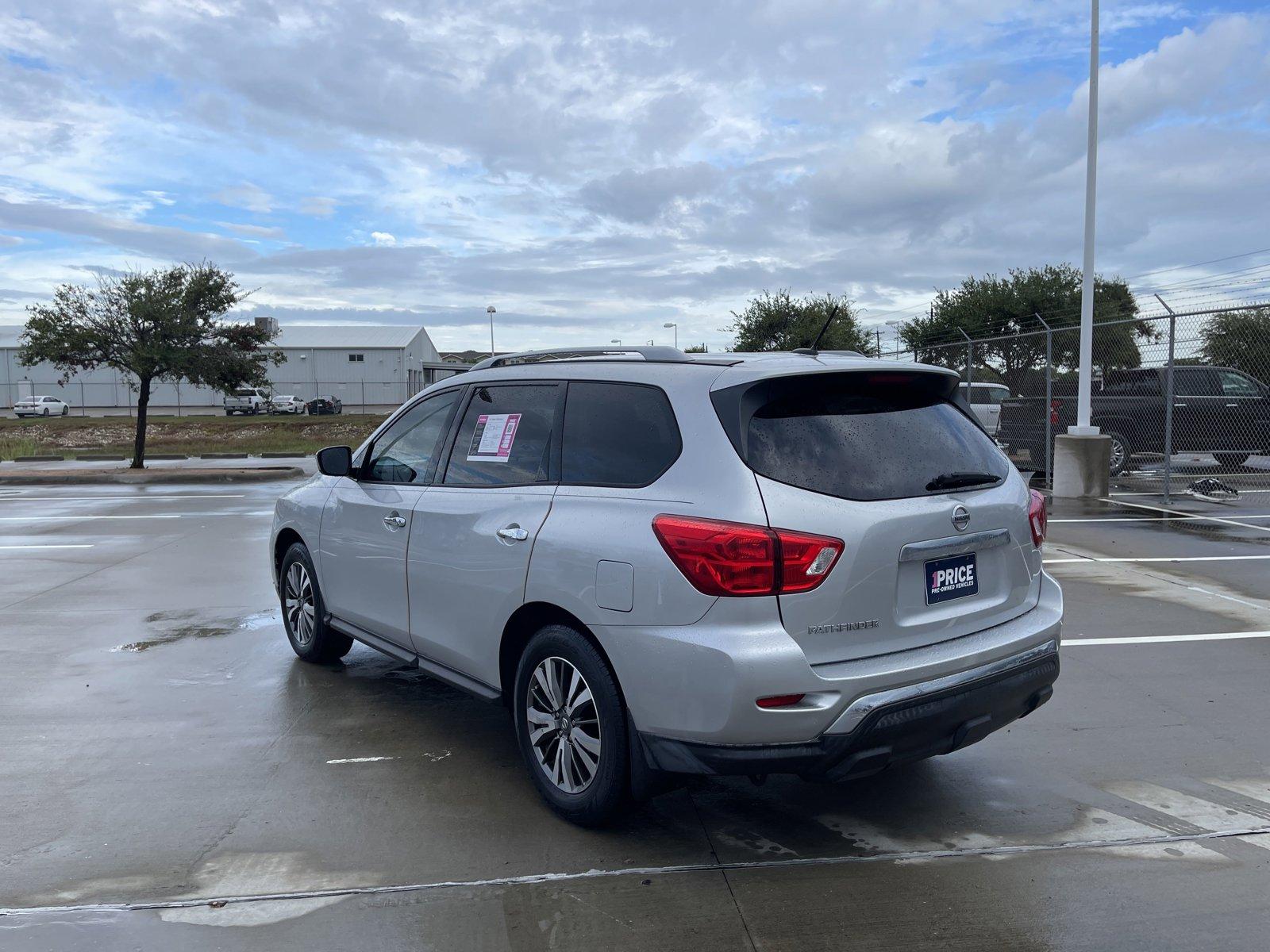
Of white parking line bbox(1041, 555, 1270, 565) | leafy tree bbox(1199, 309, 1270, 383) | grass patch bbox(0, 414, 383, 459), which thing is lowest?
white parking line bbox(1041, 555, 1270, 565)

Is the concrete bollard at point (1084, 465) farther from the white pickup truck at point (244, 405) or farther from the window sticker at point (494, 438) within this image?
the white pickup truck at point (244, 405)

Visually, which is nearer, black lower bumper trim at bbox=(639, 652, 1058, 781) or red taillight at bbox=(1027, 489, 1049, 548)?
black lower bumper trim at bbox=(639, 652, 1058, 781)

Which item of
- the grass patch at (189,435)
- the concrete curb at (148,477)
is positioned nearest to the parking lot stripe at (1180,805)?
the concrete curb at (148,477)

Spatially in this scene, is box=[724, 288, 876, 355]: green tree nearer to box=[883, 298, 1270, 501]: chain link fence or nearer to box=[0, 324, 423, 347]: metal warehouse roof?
box=[883, 298, 1270, 501]: chain link fence

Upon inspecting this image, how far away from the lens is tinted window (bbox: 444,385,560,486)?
4.37m

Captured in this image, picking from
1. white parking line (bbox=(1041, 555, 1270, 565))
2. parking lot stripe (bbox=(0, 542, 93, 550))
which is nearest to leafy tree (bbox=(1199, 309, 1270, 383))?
white parking line (bbox=(1041, 555, 1270, 565))

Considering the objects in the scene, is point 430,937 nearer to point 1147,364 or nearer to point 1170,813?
point 1170,813

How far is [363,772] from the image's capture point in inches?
182

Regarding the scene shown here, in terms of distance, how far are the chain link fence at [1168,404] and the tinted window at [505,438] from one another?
1074cm

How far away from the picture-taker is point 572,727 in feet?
12.9

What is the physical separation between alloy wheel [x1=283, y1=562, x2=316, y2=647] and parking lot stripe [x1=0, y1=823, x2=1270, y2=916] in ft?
9.26

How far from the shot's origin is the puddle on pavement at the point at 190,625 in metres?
7.11

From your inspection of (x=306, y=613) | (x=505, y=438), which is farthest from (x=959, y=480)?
(x=306, y=613)

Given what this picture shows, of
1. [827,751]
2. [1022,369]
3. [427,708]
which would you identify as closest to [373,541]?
[427,708]
